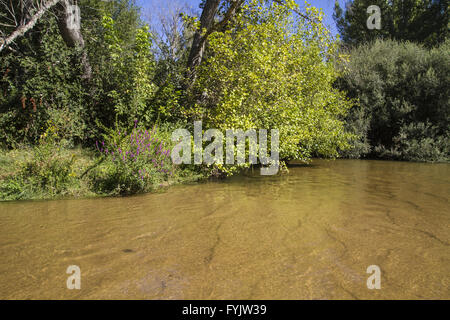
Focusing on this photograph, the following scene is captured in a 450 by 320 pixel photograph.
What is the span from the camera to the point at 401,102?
1462 centimetres

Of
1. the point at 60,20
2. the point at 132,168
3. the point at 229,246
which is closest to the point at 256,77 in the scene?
the point at 132,168

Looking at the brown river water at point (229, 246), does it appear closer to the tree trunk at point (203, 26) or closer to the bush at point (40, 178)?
the bush at point (40, 178)

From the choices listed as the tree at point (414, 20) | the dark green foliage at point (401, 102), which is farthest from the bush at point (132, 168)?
the tree at point (414, 20)

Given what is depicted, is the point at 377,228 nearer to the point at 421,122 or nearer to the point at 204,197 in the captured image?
the point at 204,197

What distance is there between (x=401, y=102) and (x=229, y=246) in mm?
14276

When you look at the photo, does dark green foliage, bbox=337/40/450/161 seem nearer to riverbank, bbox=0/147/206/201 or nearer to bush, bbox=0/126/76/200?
riverbank, bbox=0/147/206/201

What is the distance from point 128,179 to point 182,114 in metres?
3.22

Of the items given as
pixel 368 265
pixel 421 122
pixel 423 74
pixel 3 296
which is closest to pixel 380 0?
pixel 423 74

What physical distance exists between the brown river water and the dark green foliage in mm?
8563

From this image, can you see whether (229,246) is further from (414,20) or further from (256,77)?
(414,20)

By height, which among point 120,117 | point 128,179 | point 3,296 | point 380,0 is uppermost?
point 380,0

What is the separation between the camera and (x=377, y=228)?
3.99 meters

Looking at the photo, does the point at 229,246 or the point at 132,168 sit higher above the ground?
the point at 132,168

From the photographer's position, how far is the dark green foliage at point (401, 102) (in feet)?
44.5
